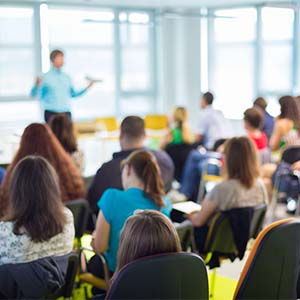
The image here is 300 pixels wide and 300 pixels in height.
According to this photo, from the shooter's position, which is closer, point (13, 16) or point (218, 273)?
A: point (218, 273)

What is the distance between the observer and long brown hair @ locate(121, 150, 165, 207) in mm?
3277

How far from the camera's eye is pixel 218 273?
16.1 ft

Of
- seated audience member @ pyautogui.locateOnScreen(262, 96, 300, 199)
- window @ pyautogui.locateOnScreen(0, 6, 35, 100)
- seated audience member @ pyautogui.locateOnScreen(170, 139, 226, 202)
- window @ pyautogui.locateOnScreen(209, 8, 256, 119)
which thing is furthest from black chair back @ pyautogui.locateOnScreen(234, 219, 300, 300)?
window @ pyautogui.locateOnScreen(209, 8, 256, 119)

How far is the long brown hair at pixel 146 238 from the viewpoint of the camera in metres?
2.05

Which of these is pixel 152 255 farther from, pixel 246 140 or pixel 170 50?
pixel 170 50

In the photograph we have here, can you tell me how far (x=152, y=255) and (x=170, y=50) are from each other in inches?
400

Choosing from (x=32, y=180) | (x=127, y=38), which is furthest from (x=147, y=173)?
(x=127, y=38)

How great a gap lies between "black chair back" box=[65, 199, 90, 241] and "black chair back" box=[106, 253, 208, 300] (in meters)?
1.74

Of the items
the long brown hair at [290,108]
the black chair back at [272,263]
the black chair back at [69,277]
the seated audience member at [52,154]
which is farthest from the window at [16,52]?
the black chair back at [272,263]

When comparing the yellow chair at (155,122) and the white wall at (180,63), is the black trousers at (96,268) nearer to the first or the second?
the yellow chair at (155,122)

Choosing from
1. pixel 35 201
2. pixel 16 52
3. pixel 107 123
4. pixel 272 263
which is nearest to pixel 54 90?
pixel 107 123

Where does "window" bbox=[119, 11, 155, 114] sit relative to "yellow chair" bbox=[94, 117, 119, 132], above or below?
above

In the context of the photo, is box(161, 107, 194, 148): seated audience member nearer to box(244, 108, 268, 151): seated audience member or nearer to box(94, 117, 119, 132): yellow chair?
box(244, 108, 268, 151): seated audience member

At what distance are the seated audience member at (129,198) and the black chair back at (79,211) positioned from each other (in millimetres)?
462
